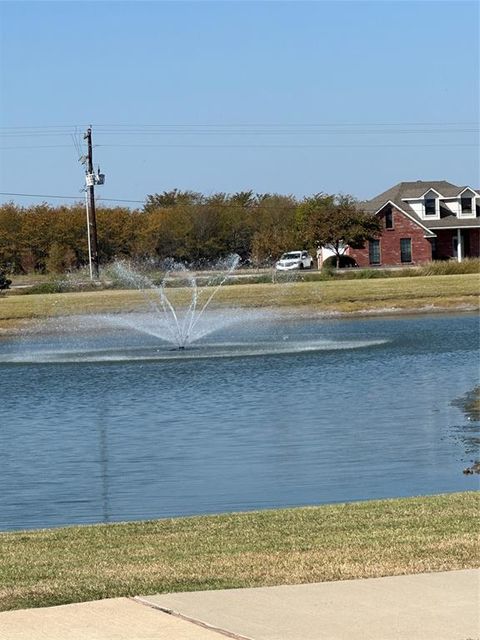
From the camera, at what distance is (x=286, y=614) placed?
715cm

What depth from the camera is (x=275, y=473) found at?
16.1 meters

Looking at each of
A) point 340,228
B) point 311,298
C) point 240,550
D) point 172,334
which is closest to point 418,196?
point 340,228

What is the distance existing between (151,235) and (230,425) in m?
69.3

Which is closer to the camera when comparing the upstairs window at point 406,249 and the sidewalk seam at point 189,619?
the sidewalk seam at point 189,619

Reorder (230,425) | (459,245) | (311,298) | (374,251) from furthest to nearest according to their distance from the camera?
(459,245) < (374,251) < (311,298) < (230,425)

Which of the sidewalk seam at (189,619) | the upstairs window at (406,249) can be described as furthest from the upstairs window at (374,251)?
the sidewalk seam at (189,619)

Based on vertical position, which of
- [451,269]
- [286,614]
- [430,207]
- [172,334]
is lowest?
[172,334]

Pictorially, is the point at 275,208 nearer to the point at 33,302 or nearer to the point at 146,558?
the point at 33,302

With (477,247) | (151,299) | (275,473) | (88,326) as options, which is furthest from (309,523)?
(477,247)

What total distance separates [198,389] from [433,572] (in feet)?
61.3

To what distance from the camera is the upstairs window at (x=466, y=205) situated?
268 feet

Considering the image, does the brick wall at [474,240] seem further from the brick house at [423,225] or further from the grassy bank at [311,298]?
the grassy bank at [311,298]

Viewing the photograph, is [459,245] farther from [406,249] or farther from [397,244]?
[397,244]

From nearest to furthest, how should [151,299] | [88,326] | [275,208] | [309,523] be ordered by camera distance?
[309,523] → [88,326] → [151,299] → [275,208]
